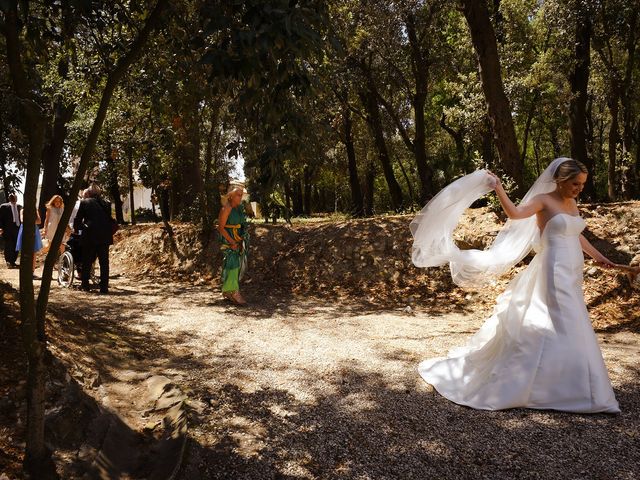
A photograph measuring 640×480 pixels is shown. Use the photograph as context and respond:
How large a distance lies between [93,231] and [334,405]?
25.1 ft

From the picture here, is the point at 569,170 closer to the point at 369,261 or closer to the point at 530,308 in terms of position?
the point at 530,308

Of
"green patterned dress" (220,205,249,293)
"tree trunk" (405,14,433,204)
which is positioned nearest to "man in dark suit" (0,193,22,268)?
"green patterned dress" (220,205,249,293)

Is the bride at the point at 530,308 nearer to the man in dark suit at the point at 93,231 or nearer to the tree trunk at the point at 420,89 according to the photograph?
the man in dark suit at the point at 93,231

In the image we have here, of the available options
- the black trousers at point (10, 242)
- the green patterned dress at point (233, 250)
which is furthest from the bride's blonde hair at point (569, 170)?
the black trousers at point (10, 242)

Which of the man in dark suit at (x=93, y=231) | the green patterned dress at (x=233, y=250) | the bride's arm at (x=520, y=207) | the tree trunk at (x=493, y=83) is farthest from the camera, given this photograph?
the tree trunk at (x=493, y=83)

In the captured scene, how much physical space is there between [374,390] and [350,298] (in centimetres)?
555

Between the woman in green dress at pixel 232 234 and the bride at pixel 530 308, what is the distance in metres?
4.62

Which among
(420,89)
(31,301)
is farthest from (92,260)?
(420,89)

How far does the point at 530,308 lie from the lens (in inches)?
181

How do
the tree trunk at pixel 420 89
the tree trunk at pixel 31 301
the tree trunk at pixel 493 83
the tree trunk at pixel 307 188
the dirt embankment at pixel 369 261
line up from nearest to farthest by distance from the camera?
the tree trunk at pixel 31 301 < the dirt embankment at pixel 369 261 < the tree trunk at pixel 493 83 < the tree trunk at pixel 420 89 < the tree trunk at pixel 307 188

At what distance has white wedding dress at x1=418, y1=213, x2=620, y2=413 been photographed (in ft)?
13.9

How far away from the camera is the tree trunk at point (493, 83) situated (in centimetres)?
1029

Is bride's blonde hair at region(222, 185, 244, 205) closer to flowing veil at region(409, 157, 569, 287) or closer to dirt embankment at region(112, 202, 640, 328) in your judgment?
dirt embankment at region(112, 202, 640, 328)

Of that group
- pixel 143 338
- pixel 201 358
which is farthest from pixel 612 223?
pixel 143 338
